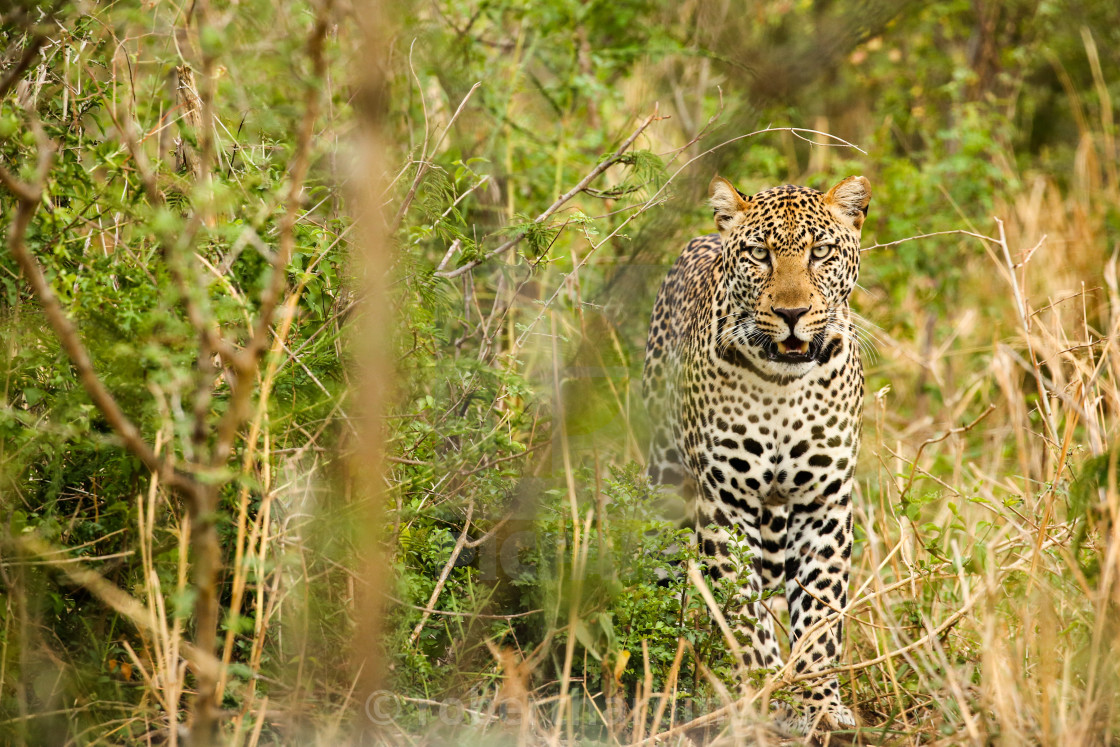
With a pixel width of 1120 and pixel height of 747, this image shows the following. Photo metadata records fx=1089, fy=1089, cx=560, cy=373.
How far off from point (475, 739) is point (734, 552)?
52.2 inches

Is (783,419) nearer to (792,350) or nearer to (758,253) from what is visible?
(792,350)

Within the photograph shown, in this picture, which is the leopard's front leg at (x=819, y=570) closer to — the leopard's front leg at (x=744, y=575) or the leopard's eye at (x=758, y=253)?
the leopard's front leg at (x=744, y=575)

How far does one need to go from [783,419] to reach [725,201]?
1.01 metres

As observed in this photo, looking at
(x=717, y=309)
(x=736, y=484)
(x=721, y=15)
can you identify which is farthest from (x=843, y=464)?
(x=721, y=15)

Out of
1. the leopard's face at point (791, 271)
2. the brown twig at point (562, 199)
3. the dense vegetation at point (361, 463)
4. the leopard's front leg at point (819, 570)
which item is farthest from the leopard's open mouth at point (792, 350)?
the brown twig at point (562, 199)

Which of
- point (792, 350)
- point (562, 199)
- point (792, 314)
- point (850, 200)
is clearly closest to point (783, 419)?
point (792, 350)

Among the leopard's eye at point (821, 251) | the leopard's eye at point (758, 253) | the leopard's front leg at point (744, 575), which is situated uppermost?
the leopard's eye at point (821, 251)

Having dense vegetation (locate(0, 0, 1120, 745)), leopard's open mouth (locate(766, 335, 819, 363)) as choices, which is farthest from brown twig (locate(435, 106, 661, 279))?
leopard's open mouth (locate(766, 335, 819, 363))

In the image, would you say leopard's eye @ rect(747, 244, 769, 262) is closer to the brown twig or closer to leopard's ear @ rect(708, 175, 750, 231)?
leopard's ear @ rect(708, 175, 750, 231)

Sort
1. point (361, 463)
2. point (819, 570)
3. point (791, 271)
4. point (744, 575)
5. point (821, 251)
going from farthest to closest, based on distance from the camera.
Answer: point (819, 570) → point (821, 251) → point (791, 271) → point (744, 575) → point (361, 463)

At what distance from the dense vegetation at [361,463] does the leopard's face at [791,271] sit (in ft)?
1.28

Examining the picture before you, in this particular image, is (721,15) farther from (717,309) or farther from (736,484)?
(736,484)

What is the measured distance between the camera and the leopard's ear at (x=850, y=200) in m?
4.62

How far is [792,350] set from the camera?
4387 mm
